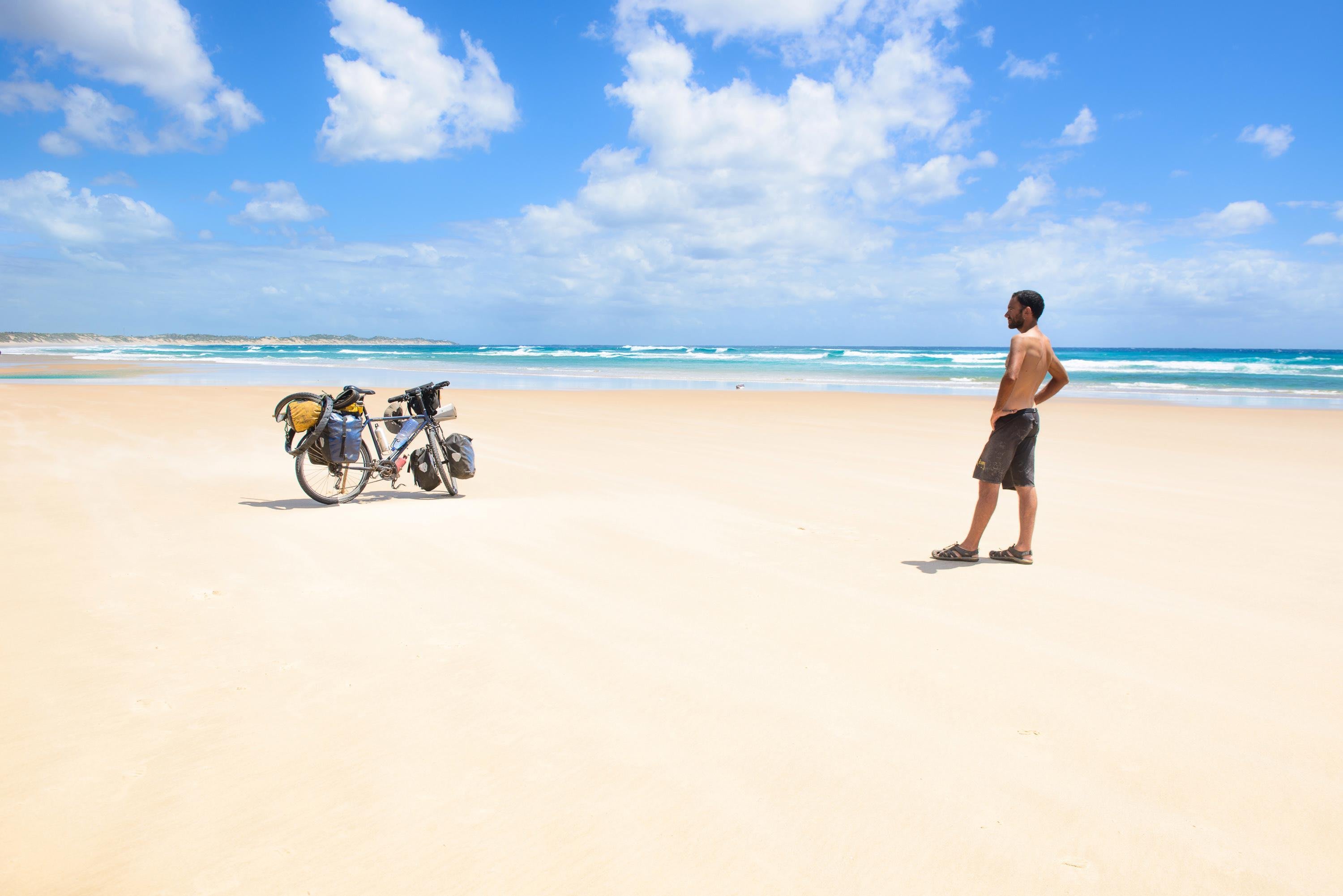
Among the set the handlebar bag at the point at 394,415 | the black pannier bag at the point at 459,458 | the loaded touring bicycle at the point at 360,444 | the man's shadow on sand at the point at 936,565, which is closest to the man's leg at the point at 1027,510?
the man's shadow on sand at the point at 936,565

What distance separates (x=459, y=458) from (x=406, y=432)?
52 cm

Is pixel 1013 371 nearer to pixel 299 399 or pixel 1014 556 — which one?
pixel 1014 556

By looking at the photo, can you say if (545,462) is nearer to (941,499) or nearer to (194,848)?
(941,499)

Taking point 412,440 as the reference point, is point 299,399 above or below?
above

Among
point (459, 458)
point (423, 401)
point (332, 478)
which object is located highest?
point (423, 401)

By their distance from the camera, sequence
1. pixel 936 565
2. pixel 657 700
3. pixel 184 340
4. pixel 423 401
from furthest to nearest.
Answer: pixel 184 340 < pixel 423 401 < pixel 936 565 < pixel 657 700

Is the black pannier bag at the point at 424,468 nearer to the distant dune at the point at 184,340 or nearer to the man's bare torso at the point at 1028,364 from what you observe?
the man's bare torso at the point at 1028,364

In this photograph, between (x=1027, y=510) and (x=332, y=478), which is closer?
(x=1027, y=510)

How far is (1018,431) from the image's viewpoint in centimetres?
485

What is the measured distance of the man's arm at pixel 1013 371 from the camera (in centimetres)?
473

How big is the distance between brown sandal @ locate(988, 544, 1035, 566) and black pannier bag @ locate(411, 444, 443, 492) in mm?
4843

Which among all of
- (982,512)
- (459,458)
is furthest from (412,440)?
(982,512)

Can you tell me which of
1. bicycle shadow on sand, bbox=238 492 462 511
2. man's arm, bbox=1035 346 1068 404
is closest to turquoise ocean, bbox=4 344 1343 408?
bicycle shadow on sand, bbox=238 492 462 511

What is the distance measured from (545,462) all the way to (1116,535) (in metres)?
6.07
